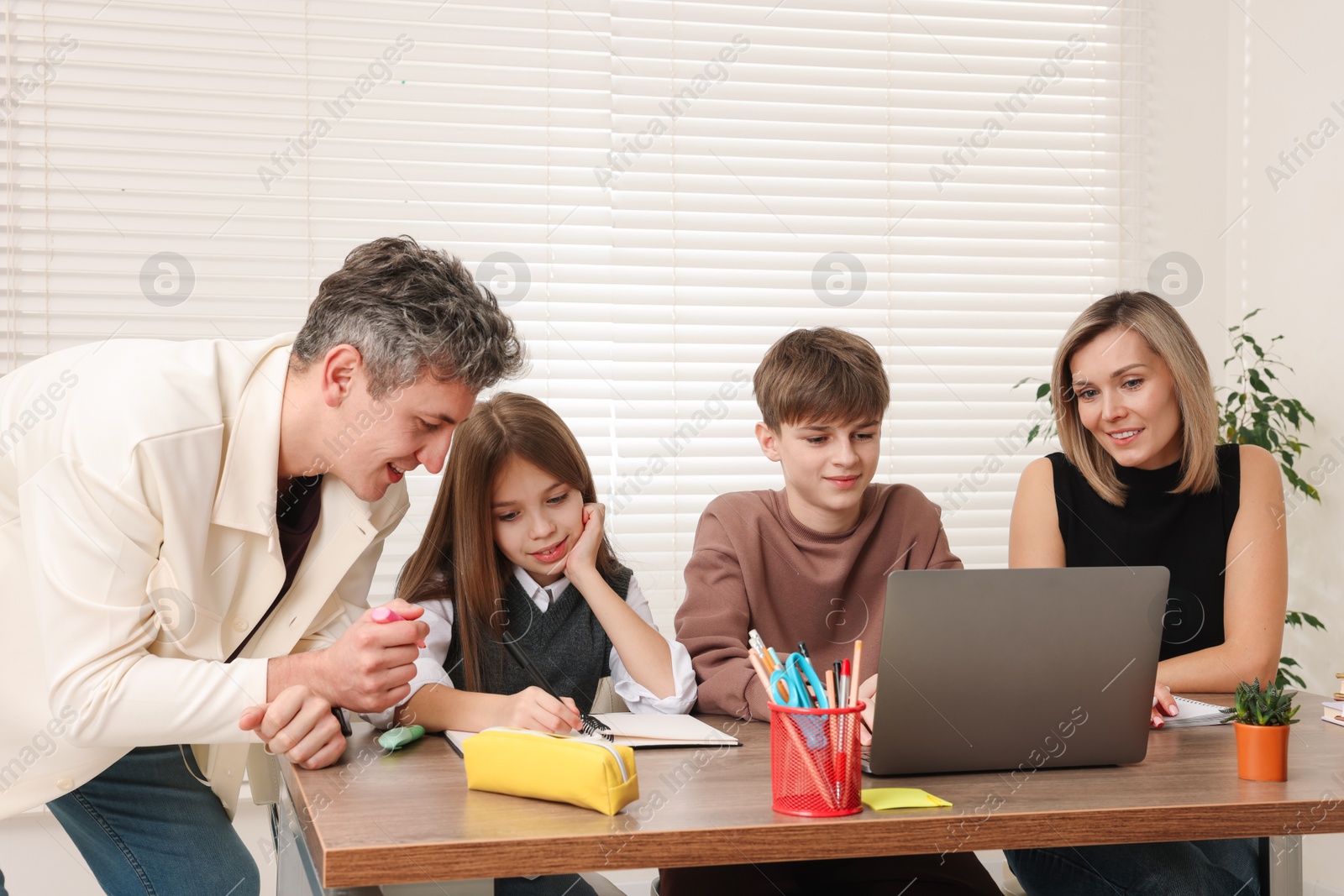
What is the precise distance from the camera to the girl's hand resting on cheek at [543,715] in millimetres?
1206

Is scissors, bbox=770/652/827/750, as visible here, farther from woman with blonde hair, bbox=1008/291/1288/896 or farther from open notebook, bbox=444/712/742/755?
woman with blonde hair, bbox=1008/291/1288/896

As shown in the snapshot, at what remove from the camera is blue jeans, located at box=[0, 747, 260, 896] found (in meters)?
1.49

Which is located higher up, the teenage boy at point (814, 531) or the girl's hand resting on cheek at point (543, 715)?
the teenage boy at point (814, 531)

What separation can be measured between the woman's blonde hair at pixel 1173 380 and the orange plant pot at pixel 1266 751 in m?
0.88

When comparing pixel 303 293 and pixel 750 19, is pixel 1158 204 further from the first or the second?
pixel 303 293

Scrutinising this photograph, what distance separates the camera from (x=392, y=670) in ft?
3.80

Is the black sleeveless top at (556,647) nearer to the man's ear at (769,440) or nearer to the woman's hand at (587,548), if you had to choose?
the woman's hand at (587,548)

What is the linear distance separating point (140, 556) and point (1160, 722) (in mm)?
1264

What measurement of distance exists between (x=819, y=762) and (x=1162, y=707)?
0.65 metres

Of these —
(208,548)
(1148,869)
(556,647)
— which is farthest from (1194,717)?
(208,548)

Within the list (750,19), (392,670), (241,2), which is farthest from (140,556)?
(750,19)

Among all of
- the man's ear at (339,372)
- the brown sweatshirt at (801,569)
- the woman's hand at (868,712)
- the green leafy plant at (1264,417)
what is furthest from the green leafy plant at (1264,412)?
the man's ear at (339,372)

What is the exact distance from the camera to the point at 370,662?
44.5 inches

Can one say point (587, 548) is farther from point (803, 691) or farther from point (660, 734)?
point (803, 691)
